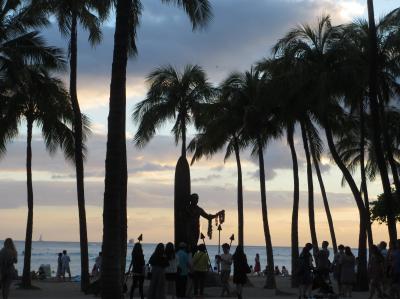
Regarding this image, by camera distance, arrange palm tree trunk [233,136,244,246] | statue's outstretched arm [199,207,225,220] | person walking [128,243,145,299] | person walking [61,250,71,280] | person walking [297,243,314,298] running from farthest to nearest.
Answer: person walking [61,250,71,280], palm tree trunk [233,136,244,246], statue's outstretched arm [199,207,225,220], person walking [297,243,314,298], person walking [128,243,145,299]

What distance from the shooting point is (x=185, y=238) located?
1186 inches

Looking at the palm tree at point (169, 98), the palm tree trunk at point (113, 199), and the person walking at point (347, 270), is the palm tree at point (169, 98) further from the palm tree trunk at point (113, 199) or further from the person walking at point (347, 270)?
the palm tree trunk at point (113, 199)

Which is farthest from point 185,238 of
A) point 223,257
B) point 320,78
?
point 320,78

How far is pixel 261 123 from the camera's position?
3597 centimetres

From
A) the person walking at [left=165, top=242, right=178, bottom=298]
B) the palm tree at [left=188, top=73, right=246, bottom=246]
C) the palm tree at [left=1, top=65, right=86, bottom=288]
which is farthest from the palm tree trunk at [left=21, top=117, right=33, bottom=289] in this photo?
the person walking at [left=165, top=242, right=178, bottom=298]

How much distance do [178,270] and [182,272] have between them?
17 centimetres

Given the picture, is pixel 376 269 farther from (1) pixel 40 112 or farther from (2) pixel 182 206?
(1) pixel 40 112

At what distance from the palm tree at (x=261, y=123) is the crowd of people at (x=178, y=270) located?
8356mm

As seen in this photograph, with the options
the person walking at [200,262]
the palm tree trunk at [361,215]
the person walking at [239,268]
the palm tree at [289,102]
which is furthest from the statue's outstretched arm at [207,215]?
the person walking at [239,268]

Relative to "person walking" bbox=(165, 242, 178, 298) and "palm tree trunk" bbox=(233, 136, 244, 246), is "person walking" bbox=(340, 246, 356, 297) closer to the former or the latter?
"person walking" bbox=(165, 242, 178, 298)

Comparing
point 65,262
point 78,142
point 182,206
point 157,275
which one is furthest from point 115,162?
point 65,262

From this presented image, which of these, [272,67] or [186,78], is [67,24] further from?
[186,78]

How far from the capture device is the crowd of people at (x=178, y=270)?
19.8m

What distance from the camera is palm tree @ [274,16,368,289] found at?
30.4 m
